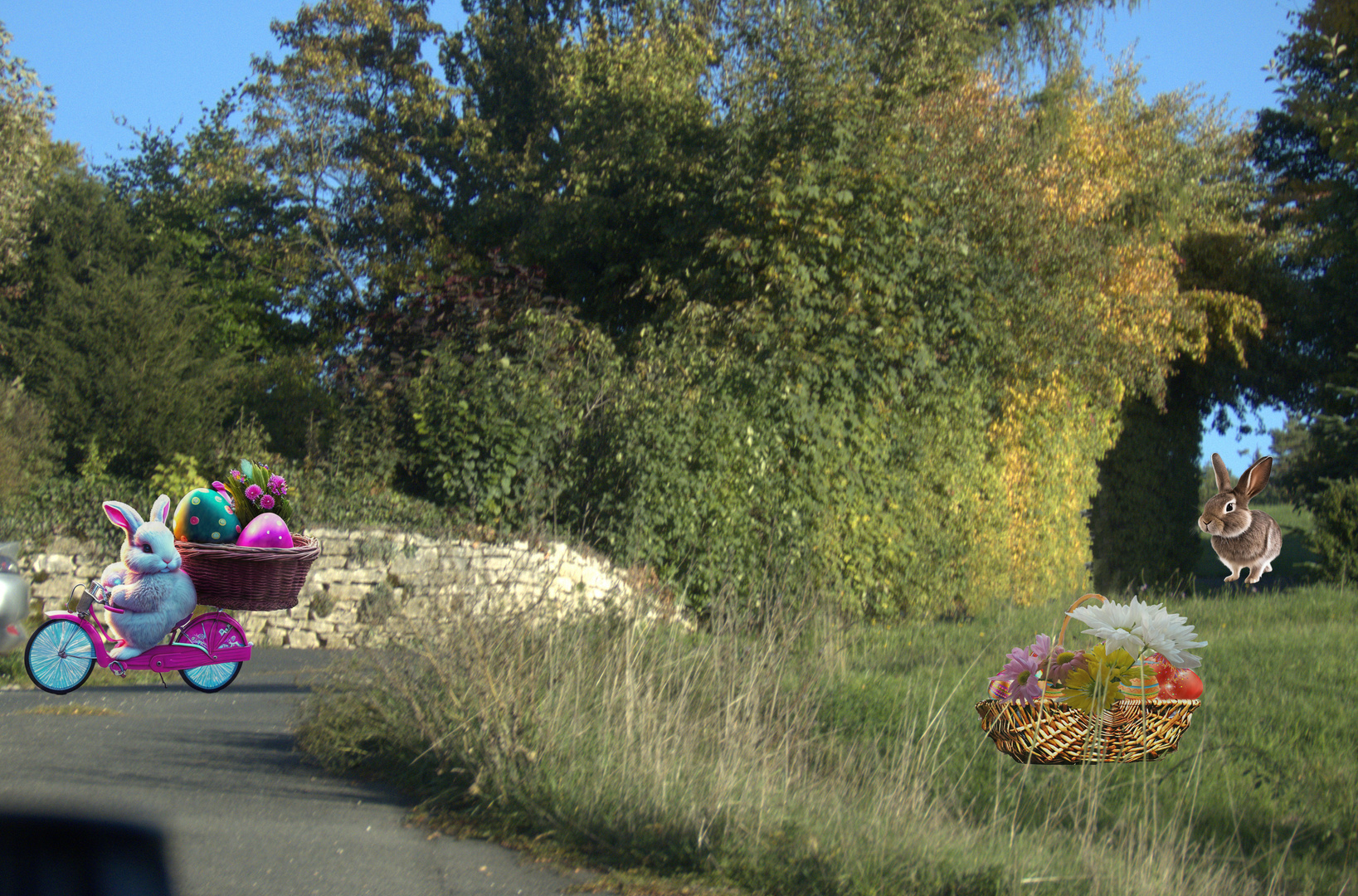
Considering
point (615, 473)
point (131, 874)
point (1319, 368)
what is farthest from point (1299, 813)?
point (1319, 368)

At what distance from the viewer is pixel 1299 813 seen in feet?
14.6

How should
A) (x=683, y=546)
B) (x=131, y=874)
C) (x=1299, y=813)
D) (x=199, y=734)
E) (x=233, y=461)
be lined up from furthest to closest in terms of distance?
1. (x=233, y=461)
2. (x=683, y=546)
3. (x=199, y=734)
4. (x=1299, y=813)
5. (x=131, y=874)

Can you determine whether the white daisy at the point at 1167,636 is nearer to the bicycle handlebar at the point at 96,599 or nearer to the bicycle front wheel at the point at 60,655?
the bicycle handlebar at the point at 96,599

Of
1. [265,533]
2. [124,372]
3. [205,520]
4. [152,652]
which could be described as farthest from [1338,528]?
[124,372]

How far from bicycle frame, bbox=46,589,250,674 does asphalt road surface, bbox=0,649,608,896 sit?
50 cm

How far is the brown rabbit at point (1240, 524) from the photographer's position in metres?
1.75

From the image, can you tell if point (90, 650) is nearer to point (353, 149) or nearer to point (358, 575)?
point (358, 575)

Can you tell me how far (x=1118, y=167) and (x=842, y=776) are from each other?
531 inches

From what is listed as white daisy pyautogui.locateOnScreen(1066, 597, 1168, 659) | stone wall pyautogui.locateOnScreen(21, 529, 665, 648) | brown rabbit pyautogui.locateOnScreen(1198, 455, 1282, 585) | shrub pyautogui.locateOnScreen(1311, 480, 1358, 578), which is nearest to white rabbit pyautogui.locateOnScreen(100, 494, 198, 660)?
white daisy pyautogui.locateOnScreen(1066, 597, 1168, 659)

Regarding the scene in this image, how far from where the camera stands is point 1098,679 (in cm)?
201

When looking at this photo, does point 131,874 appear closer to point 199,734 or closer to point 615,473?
point 199,734

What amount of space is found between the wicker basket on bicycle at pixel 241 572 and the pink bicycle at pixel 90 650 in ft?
0.65

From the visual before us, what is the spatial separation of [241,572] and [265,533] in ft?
0.45

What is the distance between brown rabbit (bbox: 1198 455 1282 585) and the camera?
1.75 meters
